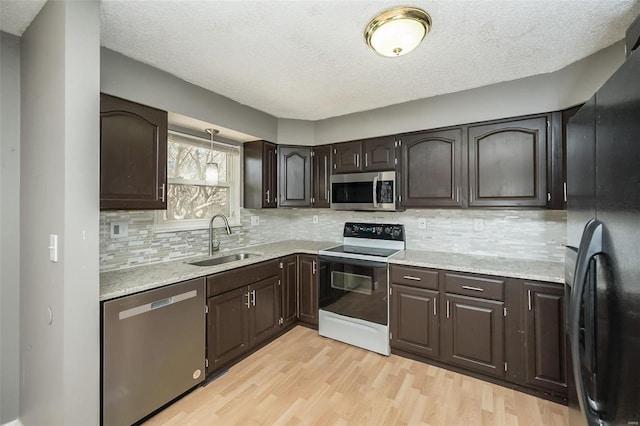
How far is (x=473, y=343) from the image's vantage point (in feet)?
7.26

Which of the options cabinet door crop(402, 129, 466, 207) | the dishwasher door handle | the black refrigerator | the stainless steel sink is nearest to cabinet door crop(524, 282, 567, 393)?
cabinet door crop(402, 129, 466, 207)

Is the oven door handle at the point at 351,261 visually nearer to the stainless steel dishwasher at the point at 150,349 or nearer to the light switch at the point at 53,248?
the stainless steel dishwasher at the point at 150,349

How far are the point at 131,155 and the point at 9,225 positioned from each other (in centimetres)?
78

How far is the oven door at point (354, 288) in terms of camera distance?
2572 mm

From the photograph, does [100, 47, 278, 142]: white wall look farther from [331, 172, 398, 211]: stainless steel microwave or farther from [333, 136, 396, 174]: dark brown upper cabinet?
[331, 172, 398, 211]: stainless steel microwave

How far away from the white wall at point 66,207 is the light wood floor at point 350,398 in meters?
0.66

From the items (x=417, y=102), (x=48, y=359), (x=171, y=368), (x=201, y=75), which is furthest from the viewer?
(x=417, y=102)

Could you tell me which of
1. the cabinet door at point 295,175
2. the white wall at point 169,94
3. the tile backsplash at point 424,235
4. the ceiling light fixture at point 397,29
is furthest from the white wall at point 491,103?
the ceiling light fixture at point 397,29

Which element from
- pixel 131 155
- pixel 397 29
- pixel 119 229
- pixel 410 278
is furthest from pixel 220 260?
pixel 397 29

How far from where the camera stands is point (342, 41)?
1.74m

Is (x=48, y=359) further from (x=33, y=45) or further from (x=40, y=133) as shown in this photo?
(x=33, y=45)

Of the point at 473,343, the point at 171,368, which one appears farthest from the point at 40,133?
the point at 473,343

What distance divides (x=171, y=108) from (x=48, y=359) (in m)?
1.74

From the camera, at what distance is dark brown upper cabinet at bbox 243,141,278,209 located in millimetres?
3125
